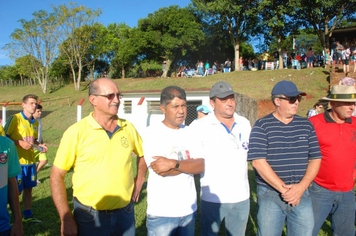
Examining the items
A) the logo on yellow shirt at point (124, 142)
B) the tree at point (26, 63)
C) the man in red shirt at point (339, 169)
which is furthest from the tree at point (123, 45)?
the logo on yellow shirt at point (124, 142)

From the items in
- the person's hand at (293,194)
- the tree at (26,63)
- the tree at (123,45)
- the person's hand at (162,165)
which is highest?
the tree at (123,45)

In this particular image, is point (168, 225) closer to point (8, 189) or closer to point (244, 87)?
point (8, 189)

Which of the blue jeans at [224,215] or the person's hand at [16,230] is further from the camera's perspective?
the blue jeans at [224,215]

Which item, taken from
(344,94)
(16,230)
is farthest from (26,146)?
(344,94)

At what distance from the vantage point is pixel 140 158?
104 inches

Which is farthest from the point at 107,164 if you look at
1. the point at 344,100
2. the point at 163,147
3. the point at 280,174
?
the point at 344,100

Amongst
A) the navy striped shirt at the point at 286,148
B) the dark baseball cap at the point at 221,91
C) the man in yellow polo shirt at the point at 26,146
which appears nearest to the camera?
the navy striped shirt at the point at 286,148

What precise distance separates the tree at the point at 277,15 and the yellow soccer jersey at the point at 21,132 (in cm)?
2379

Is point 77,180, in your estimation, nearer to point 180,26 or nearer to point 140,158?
point 140,158

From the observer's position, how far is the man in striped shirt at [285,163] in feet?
8.00

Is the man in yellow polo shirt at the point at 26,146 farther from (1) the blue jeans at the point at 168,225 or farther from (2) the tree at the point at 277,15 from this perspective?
→ (2) the tree at the point at 277,15

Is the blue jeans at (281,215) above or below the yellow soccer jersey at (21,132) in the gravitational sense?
below

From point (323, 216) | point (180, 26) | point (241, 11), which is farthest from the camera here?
point (180, 26)

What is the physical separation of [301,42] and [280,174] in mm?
51197
